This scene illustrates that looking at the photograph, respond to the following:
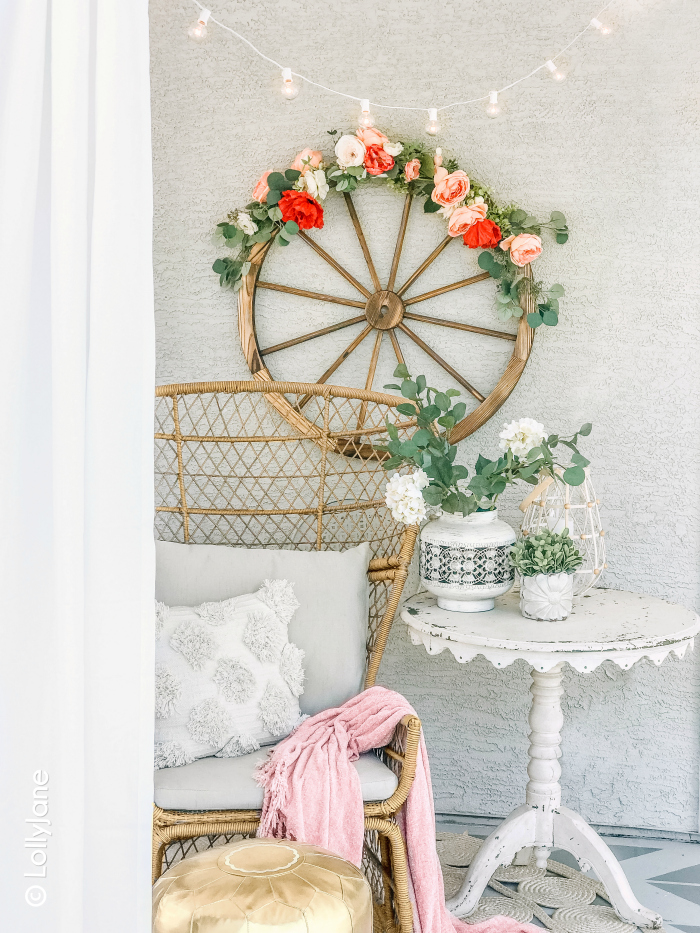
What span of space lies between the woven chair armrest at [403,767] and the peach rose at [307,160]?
4.66ft

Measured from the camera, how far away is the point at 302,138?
88.9 inches

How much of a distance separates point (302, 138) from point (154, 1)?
23.0 inches

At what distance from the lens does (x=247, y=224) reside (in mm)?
2219

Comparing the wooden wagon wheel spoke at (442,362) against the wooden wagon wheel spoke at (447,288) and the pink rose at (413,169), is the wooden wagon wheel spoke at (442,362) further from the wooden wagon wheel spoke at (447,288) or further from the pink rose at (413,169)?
the pink rose at (413,169)

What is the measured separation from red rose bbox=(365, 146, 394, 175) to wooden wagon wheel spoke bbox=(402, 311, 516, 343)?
1.22 ft

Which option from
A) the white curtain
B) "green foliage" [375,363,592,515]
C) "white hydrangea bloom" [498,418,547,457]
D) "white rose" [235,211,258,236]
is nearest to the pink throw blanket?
"green foliage" [375,363,592,515]

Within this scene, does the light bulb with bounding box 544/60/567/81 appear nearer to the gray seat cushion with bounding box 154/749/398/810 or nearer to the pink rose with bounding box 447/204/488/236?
the pink rose with bounding box 447/204/488/236

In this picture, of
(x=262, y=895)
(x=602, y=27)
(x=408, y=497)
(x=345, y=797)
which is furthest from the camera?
(x=602, y=27)

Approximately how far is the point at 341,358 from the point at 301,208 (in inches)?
15.9

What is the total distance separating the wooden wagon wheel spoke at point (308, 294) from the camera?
88.7 inches

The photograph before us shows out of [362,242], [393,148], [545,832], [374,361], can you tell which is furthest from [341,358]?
[545,832]

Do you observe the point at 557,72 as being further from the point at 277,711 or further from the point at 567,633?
the point at 277,711

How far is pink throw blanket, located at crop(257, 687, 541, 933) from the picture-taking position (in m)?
1.40

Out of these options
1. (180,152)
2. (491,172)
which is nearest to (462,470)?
(491,172)
